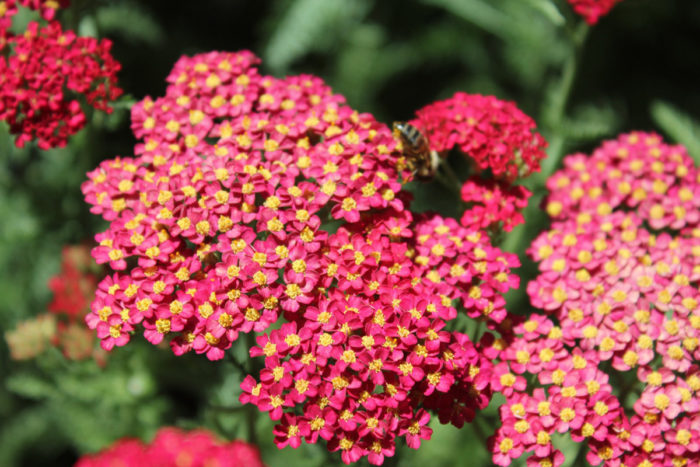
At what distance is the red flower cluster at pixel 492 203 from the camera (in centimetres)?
273

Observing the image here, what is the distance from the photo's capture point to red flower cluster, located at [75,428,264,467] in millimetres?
1727

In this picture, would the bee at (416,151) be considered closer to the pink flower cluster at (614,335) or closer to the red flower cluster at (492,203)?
the red flower cluster at (492,203)

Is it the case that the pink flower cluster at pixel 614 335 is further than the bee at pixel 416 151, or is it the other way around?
the bee at pixel 416 151

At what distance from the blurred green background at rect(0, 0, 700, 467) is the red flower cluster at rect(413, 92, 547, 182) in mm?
460

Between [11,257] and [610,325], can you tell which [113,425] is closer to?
[11,257]

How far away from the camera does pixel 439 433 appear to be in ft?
11.1

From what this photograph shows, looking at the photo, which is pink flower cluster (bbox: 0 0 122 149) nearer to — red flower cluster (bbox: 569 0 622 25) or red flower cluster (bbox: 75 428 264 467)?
red flower cluster (bbox: 75 428 264 467)

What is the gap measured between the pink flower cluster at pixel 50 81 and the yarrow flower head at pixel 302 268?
0.25 metres

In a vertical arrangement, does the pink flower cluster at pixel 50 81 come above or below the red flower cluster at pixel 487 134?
below

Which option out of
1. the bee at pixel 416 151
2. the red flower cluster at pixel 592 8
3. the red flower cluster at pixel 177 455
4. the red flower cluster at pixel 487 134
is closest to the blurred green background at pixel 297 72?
the red flower cluster at pixel 592 8

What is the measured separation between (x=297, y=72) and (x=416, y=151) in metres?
2.32

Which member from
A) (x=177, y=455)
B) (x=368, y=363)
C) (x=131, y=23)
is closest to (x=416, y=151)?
(x=368, y=363)

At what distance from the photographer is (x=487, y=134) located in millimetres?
2766

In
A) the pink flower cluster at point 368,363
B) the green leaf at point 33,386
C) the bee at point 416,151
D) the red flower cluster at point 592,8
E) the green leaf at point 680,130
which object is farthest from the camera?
the green leaf at point 680,130
